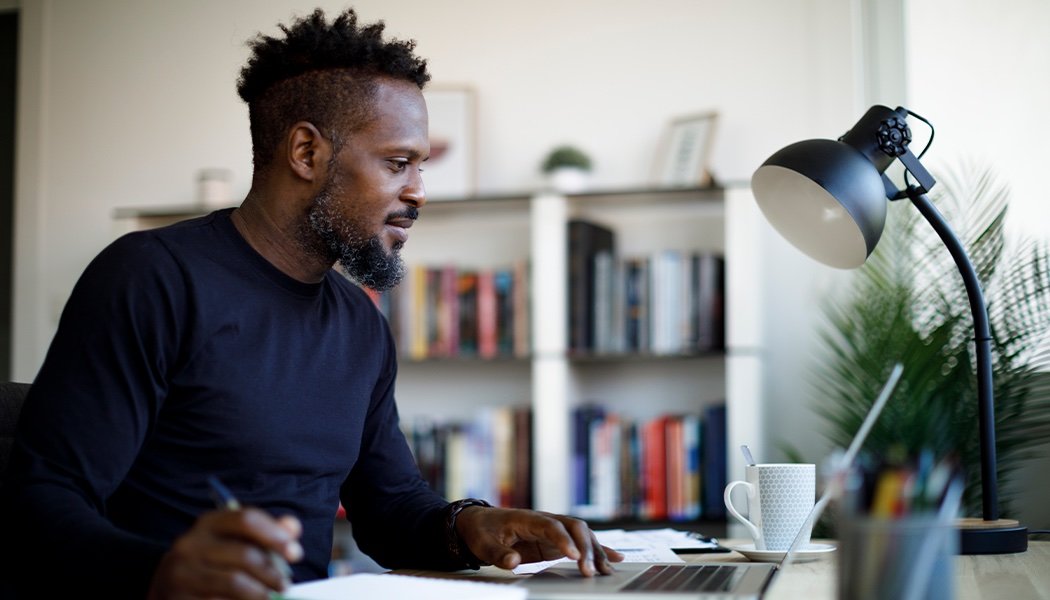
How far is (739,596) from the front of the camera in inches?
36.8

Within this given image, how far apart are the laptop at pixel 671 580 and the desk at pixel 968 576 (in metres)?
0.03

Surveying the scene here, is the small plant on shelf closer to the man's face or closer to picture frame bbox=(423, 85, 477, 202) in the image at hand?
picture frame bbox=(423, 85, 477, 202)

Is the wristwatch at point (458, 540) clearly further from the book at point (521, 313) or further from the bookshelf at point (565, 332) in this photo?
the book at point (521, 313)

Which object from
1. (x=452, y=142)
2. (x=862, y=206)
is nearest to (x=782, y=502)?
(x=862, y=206)

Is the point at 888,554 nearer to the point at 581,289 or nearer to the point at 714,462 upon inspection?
the point at 714,462

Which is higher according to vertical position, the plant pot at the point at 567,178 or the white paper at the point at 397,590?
the plant pot at the point at 567,178

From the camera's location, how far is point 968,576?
1229 mm

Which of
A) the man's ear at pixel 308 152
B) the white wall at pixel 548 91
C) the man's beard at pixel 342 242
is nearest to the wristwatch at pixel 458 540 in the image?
the man's beard at pixel 342 242

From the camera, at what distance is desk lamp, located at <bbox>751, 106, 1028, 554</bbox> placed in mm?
1496

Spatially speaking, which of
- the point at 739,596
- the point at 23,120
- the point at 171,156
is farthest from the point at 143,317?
the point at 23,120

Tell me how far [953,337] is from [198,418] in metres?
1.80

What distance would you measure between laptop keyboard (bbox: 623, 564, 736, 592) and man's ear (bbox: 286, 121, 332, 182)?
0.72 meters

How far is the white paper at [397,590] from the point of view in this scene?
2.93 ft

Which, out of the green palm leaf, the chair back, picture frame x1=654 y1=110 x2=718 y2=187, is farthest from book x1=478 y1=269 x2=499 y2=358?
the chair back
